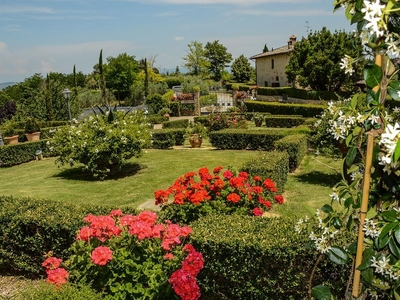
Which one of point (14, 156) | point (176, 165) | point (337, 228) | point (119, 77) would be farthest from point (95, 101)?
point (337, 228)

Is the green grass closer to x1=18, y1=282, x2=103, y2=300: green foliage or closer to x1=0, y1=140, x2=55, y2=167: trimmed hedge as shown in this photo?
x1=0, y1=140, x2=55, y2=167: trimmed hedge

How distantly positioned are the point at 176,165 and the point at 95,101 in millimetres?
30537

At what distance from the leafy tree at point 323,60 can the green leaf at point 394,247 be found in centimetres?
3020

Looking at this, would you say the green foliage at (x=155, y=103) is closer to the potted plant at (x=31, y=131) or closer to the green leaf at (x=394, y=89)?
the potted plant at (x=31, y=131)

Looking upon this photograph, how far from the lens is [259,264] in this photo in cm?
358

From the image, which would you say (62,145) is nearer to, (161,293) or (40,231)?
(40,231)

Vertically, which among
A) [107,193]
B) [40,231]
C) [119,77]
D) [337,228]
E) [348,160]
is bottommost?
[107,193]

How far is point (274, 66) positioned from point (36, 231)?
40.9 m

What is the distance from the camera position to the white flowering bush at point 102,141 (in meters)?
10.5

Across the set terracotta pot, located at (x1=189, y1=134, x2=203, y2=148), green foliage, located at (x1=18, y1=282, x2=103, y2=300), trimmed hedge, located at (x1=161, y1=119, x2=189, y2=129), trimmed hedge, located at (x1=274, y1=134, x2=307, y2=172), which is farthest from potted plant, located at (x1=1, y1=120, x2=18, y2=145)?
green foliage, located at (x1=18, y1=282, x2=103, y2=300)

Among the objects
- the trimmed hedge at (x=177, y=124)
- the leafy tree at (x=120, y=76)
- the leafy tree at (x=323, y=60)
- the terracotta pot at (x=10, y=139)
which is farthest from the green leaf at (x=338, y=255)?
the leafy tree at (x=120, y=76)

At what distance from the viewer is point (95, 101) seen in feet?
132

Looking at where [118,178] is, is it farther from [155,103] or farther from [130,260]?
[155,103]

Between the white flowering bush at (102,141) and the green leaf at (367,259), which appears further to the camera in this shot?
the white flowering bush at (102,141)
